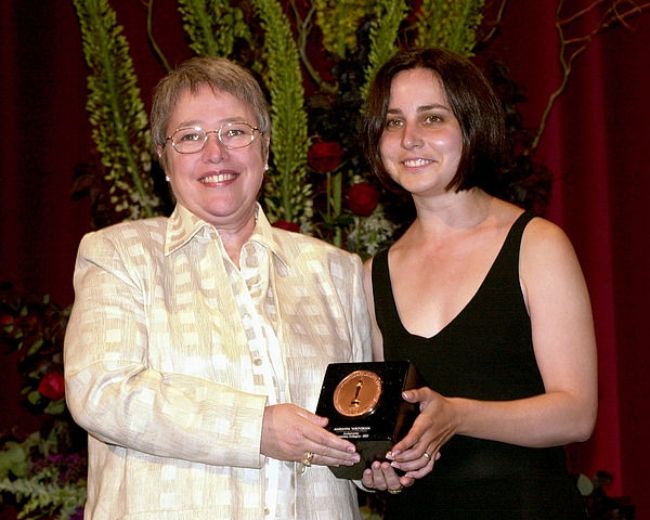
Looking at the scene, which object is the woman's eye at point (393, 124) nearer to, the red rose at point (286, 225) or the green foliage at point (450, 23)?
the red rose at point (286, 225)

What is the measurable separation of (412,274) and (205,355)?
0.55 meters

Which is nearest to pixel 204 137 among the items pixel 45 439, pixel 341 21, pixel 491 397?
pixel 491 397

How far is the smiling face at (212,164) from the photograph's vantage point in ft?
6.94

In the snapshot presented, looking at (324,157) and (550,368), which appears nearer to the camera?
(550,368)

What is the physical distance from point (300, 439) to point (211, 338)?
27 cm

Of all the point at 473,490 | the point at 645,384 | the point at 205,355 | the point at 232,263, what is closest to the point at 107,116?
the point at 232,263

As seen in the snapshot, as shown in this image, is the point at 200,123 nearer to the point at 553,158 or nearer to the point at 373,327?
the point at 373,327

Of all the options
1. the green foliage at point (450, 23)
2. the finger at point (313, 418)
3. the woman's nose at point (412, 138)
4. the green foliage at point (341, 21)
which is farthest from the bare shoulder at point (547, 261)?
the green foliage at point (341, 21)

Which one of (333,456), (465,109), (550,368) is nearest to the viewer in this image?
(333,456)

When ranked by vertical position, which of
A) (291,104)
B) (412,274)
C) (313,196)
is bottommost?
(412,274)

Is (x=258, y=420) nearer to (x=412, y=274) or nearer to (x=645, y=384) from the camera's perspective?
(x=412, y=274)

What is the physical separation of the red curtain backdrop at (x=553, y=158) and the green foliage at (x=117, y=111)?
0.70 meters

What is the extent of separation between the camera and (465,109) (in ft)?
7.15

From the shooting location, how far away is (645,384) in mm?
3502
